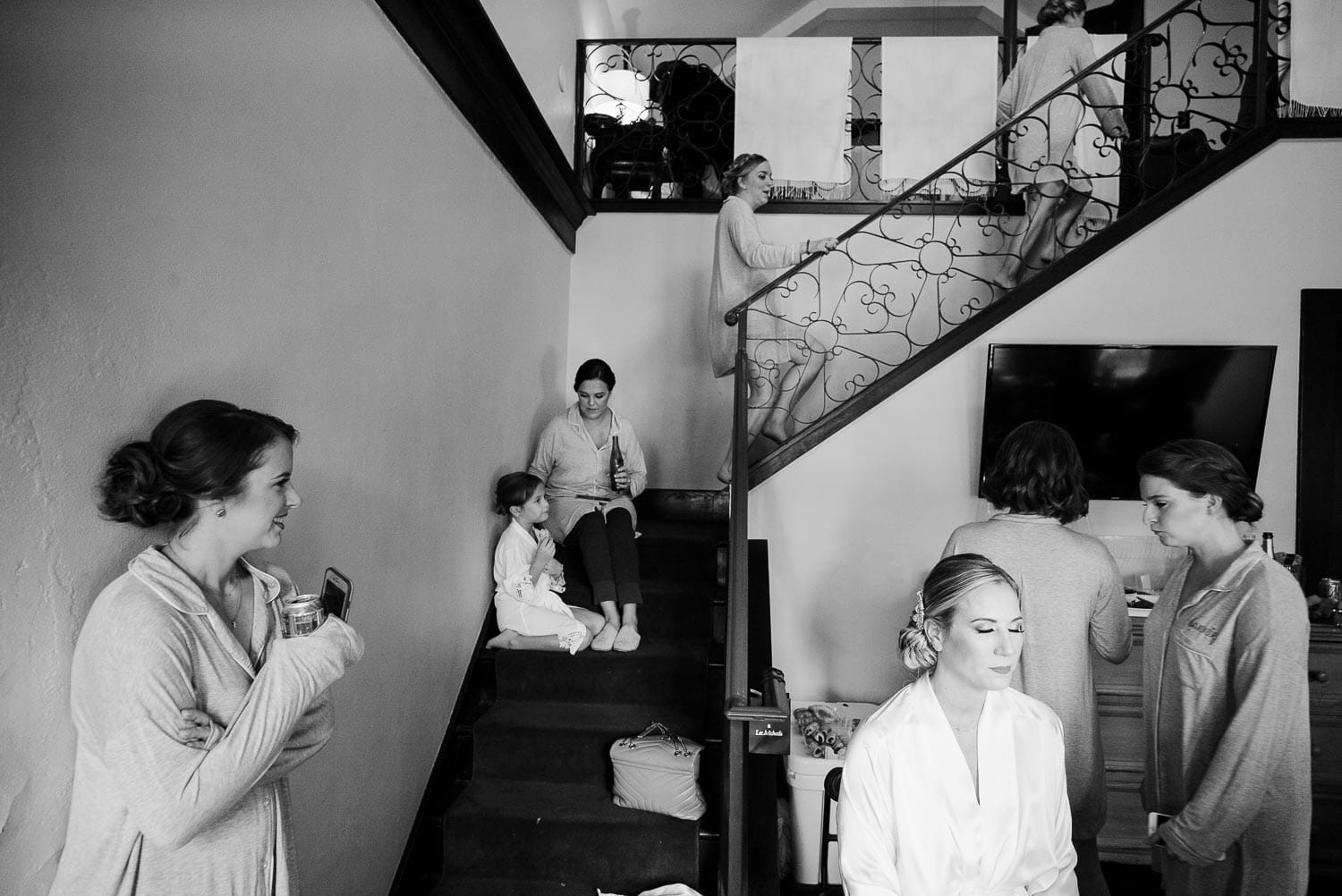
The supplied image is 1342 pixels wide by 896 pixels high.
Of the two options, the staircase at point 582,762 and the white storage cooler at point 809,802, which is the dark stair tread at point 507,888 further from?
the white storage cooler at point 809,802

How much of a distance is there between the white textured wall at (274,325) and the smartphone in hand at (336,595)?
0.35m

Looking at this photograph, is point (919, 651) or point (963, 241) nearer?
point (919, 651)

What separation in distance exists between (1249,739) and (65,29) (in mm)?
2723

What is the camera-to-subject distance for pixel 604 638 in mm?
3850

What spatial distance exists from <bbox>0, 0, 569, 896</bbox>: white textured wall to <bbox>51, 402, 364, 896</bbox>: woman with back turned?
0.11 meters

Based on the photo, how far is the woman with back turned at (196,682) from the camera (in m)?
1.33

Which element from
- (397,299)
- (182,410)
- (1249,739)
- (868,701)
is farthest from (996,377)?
(182,410)

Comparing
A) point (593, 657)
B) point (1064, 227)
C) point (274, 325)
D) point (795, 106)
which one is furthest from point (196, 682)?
point (795, 106)

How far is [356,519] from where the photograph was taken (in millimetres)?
2639

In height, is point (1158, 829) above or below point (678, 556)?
below

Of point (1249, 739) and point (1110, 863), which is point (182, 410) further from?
point (1110, 863)

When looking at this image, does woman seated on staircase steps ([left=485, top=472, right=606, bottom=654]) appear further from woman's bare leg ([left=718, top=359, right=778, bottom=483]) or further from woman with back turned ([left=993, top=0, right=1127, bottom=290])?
woman with back turned ([left=993, top=0, right=1127, bottom=290])

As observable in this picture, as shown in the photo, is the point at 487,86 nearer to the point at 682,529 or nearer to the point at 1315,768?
the point at 682,529

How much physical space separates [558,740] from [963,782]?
6.84 ft
